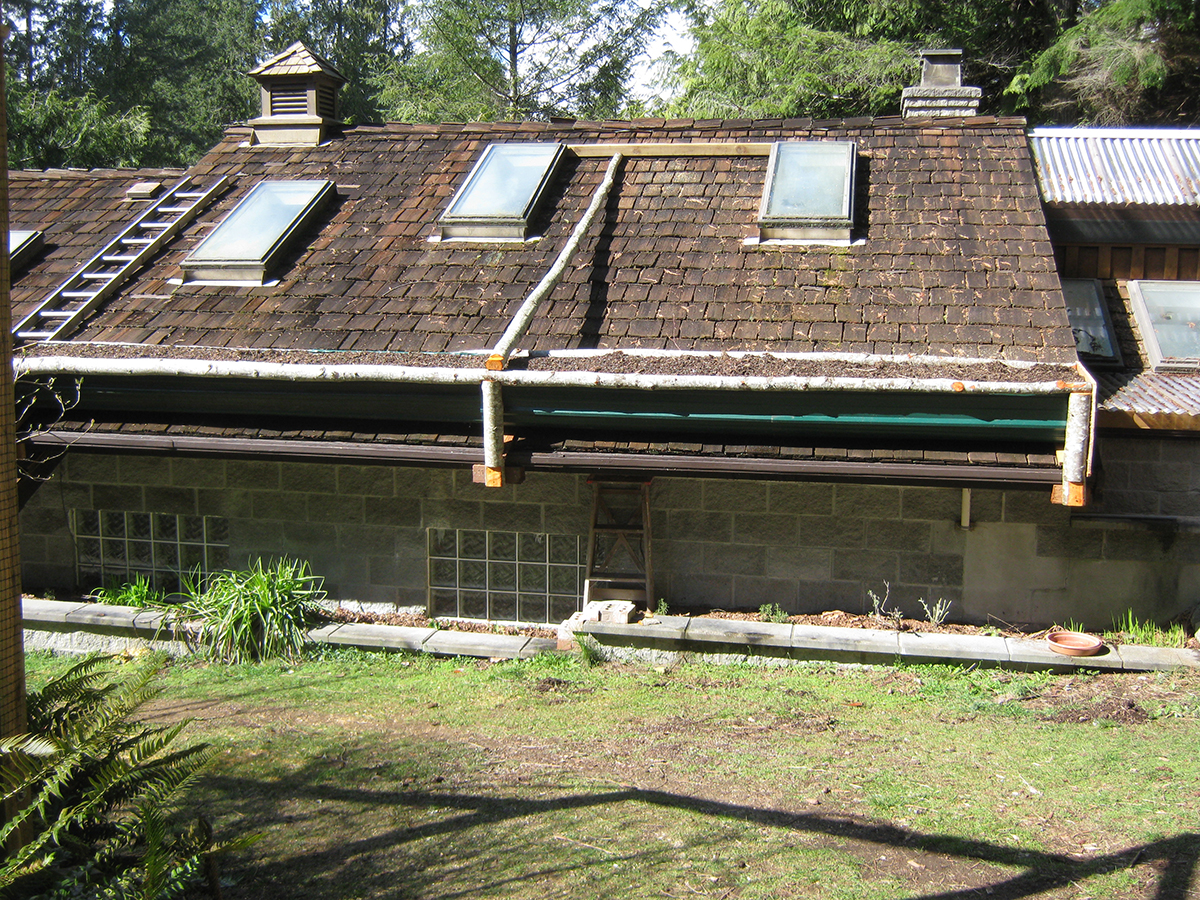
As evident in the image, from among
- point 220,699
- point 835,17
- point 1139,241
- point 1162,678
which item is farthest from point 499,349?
point 835,17

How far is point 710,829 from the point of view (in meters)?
4.64

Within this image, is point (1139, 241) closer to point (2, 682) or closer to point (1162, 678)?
point (1162, 678)

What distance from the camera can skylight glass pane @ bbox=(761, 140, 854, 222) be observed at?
27.2 feet

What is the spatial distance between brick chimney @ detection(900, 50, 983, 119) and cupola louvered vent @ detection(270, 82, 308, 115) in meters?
6.61

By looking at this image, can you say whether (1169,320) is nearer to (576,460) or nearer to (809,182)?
(809,182)

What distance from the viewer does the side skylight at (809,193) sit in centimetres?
824

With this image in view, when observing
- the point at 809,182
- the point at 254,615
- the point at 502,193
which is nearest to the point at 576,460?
the point at 254,615

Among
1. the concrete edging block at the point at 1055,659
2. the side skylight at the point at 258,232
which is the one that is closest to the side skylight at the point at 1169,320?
the concrete edging block at the point at 1055,659

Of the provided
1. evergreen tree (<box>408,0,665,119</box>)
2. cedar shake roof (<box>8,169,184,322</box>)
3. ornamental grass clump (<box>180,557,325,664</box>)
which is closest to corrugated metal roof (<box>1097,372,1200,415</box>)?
ornamental grass clump (<box>180,557,325,664</box>)

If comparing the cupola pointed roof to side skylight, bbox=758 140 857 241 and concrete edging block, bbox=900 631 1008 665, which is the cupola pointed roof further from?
concrete edging block, bbox=900 631 1008 665

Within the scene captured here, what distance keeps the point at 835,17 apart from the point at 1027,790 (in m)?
17.6

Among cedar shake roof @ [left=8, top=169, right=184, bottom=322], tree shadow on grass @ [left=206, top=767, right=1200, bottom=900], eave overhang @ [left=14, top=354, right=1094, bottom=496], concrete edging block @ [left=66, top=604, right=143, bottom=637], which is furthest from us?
cedar shake roof @ [left=8, top=169, right=184, bottom=322]

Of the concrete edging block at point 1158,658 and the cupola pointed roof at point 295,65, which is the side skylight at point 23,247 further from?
the concrete edging block at point 1158,658

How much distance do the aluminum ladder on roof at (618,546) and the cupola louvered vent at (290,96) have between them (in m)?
6.05
